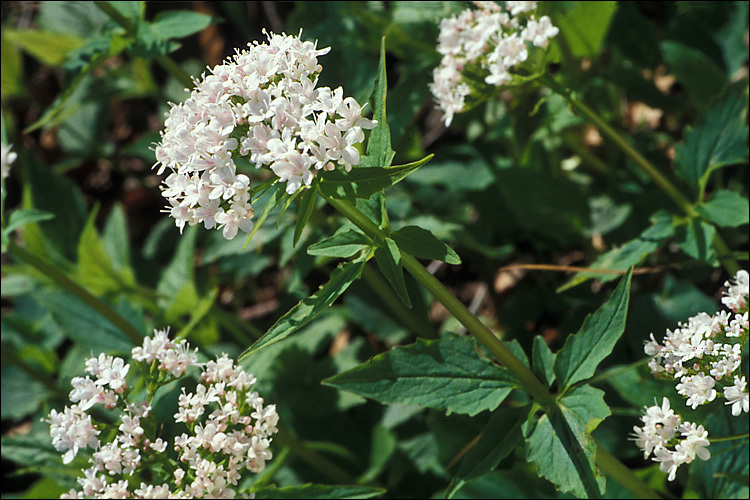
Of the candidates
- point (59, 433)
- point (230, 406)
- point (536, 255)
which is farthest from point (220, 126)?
point (536, 255)

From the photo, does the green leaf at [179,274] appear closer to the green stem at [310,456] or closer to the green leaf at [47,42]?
the green stem at [310,456]

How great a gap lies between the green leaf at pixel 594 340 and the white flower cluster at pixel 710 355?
0.38 ft

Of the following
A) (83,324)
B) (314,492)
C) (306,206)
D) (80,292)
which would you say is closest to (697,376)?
(306,206)

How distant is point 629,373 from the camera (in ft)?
9.28

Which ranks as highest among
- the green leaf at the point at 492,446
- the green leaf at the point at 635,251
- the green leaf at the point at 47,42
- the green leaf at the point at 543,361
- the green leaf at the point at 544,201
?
the green leaf at the point at 47,42

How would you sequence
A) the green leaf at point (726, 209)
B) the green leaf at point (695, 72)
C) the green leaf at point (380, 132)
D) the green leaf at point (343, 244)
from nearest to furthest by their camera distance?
the green leaf at point (380, 132)
the green leaf at point (343, 244)
the green leaf at point (726, 209)
the green leaf at point (695, 72)

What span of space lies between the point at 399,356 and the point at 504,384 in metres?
0.31

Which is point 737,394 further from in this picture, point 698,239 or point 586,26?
point 586,26

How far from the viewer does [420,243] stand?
1.93 metres

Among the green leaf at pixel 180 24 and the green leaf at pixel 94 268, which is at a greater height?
the green leaf at pixel 180 24

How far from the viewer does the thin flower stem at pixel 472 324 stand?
1.93m

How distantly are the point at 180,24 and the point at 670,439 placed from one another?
2.43 meters

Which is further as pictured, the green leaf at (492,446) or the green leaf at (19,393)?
the green leaf at (19,393)

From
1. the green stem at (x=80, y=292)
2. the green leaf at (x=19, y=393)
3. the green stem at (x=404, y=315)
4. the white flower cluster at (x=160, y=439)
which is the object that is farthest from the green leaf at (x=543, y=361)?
the green leaf at (x=19, y=393)
